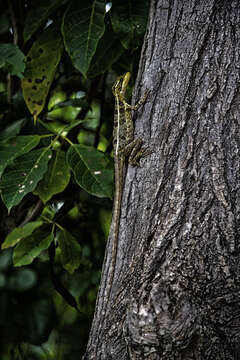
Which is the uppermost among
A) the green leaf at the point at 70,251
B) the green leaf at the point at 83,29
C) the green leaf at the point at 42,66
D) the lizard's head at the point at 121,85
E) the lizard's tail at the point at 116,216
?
the green leaf at the point at 83,29

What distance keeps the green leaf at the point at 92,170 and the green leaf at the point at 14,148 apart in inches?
7.9

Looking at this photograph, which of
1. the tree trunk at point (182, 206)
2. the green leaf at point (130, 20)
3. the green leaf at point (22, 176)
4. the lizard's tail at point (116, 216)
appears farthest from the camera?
the green leaf at point (130, 20)

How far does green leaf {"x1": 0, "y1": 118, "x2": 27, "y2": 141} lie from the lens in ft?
7.98

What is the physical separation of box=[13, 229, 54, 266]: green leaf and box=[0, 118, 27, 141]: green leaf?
0.56 meters

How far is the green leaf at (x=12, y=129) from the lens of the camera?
2.43 m

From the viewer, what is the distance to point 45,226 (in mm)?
2449

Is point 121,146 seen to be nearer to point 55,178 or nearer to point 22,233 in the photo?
point 55,178

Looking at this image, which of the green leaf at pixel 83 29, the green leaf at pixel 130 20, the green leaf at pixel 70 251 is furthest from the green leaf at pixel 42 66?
the green leaf at pixel 70 251

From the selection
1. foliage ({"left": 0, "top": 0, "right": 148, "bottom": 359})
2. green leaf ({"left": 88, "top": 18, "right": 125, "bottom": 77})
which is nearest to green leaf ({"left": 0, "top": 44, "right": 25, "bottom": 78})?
foliage ({"left": 0, "top": 0, "right": 148, "bottom": 359})

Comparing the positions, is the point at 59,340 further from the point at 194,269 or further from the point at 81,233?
the point at 194,269

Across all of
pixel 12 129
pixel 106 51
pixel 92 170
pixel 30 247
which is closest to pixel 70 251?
pixel 30 247

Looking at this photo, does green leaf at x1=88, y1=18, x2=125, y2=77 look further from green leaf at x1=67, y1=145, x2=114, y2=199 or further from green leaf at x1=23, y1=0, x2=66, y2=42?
green leaf at x1=67, y1=145, x2=114, y2=199

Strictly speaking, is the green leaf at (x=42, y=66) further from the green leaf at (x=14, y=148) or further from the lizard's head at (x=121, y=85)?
the lizard's head at (x=121, y=85)

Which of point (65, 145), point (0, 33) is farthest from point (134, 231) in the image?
point (0, 33)
